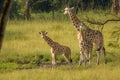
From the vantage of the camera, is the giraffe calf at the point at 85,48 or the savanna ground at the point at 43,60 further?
the giraffe calf at the point at 85,48

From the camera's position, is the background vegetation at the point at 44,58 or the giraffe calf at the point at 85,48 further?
the giraffe calf at the point at 85,48

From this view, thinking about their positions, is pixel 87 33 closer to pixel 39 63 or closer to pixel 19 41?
pixel 39 63

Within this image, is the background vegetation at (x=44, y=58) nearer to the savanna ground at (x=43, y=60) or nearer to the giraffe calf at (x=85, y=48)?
the savanna ground at (x=43, y=60)

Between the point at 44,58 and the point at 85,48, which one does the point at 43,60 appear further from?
the point at 85,48

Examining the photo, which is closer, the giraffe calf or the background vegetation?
the background vegetation

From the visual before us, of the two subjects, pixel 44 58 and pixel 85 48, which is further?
pixel 44 58

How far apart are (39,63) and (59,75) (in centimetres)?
220

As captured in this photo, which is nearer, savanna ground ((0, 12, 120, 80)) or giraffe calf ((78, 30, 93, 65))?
savanna ground ((0, 12, 120, 80))

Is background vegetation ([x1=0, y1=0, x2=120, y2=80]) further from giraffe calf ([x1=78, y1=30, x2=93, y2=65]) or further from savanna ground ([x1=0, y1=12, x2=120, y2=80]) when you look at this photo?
giraffe calf ([x1=78, y1=30, x2=93, y2=65])

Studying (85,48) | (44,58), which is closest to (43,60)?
(44,58)

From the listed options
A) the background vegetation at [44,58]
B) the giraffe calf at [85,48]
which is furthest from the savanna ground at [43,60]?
the giraffe calf at [85,48]

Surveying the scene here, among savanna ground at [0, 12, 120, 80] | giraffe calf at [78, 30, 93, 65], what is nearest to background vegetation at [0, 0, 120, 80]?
savanna ground at [0, 12, 120, 80]

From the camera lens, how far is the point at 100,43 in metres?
9.28

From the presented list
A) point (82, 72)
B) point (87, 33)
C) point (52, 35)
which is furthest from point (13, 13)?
point (82, 72)
